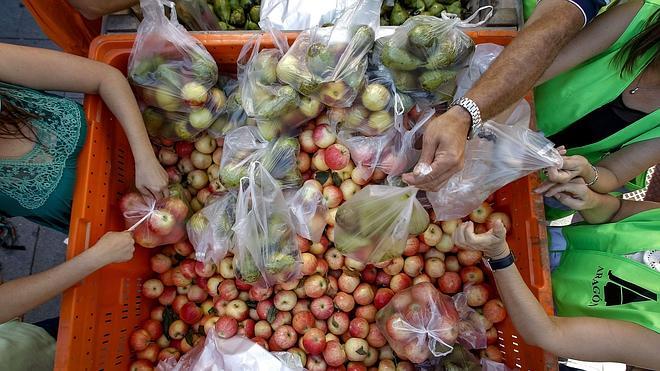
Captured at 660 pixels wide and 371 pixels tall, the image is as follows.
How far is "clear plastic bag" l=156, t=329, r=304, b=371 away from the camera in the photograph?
1.99 m

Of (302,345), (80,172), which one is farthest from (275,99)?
(302,345)

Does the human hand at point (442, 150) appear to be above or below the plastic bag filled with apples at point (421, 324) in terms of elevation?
above

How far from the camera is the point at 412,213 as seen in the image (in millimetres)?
1907

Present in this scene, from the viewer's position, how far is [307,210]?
2080 mm

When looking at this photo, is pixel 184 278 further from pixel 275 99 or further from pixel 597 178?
pixel 597 178

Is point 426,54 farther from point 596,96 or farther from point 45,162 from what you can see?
point 45,162

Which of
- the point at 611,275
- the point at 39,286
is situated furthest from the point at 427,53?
the point at 39,286

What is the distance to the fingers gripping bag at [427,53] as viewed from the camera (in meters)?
1.91

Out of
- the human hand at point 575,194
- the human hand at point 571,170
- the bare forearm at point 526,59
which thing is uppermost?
the bare forearm at point 526,59

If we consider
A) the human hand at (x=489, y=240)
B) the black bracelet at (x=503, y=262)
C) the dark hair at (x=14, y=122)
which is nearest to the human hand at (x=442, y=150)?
the human hand at (x=489, y=240)

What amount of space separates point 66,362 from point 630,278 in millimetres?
2068

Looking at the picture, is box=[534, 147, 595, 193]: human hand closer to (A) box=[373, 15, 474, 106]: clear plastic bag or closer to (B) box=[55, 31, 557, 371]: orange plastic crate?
(B) box=[55, 31, 557, 371]: orange plastic crate

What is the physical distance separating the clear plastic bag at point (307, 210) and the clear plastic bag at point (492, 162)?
0.50 m

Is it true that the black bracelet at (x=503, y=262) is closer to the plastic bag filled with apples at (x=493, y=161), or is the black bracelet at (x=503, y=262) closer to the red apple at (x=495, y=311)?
the plastic bag filled with apples at (x=493, y=161)
